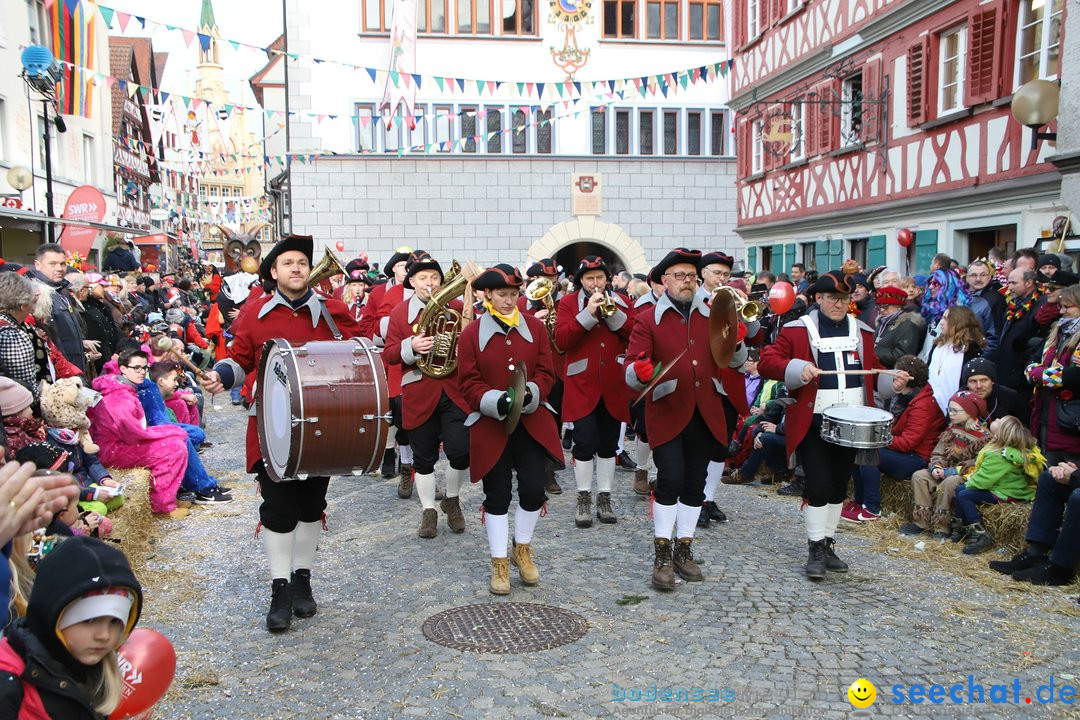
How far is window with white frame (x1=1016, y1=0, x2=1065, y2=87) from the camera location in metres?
11.1

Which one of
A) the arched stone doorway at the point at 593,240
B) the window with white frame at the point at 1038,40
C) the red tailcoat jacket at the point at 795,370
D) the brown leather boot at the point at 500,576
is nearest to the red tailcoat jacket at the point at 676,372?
the red tailcoat jacket at the point at 795,370

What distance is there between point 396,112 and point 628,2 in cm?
733

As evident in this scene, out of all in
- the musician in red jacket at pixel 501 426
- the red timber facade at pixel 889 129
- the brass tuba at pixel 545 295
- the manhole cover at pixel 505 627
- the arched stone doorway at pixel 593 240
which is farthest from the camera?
the arched stone doorway at pixel 593 240

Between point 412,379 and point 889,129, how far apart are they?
1105 cm

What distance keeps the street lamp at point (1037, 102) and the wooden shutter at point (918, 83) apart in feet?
10.9

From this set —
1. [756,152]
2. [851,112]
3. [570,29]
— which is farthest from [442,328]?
[570,29]

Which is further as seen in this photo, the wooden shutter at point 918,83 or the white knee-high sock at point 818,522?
the wooden shutter at point 918,83

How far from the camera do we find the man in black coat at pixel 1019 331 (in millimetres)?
7688

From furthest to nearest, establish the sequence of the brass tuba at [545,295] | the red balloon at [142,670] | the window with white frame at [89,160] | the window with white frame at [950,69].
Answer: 1. the window with white frame at [89,160]
2. the window with white frame at [950,69]
3. the brass tuba at [545,295]
4. the red balloon at [142,670]

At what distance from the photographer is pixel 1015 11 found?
1182cm

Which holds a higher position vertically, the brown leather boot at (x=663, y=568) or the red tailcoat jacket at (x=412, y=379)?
the red tailcoat jacket at (x=412, y=379)

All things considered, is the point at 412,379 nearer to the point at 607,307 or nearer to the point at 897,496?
the point at 607,307

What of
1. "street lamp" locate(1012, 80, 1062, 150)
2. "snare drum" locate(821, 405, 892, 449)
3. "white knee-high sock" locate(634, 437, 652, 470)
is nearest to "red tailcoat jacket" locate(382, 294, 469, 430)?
"white knee-high sock" locate(634, 437, 652, 470)

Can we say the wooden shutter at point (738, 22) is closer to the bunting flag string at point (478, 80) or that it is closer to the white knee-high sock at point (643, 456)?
the bunting flag string at point (478, 80)
